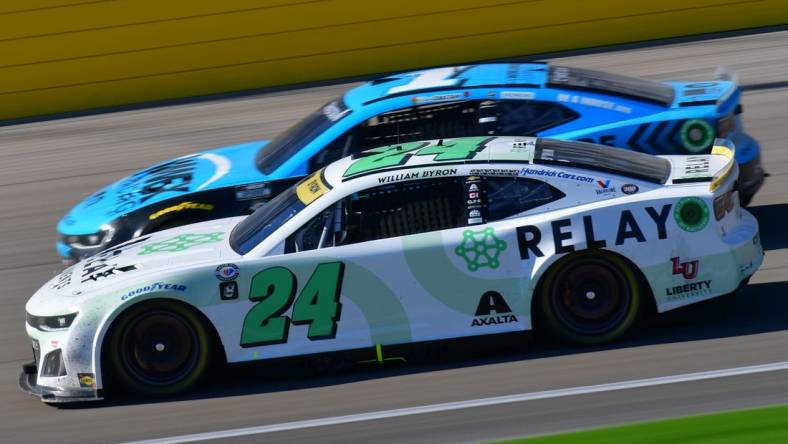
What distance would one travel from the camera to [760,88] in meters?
14.8

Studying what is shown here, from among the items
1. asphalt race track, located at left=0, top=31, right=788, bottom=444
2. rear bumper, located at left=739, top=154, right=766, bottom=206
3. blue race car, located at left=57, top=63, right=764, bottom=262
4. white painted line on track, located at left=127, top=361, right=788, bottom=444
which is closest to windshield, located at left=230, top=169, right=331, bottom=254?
asphalt race track, located at left=0, top=31, right=788, bottom=444

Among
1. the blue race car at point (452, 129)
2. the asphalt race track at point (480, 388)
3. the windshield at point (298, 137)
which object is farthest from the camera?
the windshield at point (298, 137)

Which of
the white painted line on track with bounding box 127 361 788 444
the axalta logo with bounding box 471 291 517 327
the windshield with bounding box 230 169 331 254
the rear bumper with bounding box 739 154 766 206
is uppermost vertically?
the windshield with bounding box 230 169 331 254

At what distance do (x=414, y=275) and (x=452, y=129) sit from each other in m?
2.18

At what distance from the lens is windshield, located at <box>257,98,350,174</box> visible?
9.41 metres

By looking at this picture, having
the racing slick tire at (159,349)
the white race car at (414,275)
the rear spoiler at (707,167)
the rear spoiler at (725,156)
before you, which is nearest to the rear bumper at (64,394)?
the white race car at (414,275)

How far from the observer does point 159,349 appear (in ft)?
24.3

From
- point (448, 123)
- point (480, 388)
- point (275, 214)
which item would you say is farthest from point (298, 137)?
point (480, 388)

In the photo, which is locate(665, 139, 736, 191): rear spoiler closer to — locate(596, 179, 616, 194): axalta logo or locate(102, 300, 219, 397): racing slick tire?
locate(596, 179, 616, 194): axalta logo

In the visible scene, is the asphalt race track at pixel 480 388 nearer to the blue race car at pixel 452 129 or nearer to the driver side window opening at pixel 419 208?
the driver side window opening at pixel 419 208

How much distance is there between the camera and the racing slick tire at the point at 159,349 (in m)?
7.36

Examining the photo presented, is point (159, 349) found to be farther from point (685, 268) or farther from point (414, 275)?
point (685, 268)

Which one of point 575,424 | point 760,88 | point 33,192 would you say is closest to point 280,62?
point 33,192

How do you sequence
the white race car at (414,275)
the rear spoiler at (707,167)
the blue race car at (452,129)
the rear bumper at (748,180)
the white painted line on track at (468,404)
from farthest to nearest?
the rear bumper at (748,180), the blue race car at (452,129), the rear spoiler at (707,167), the white race car at (414,275), the white painted line on track at (468,404)
